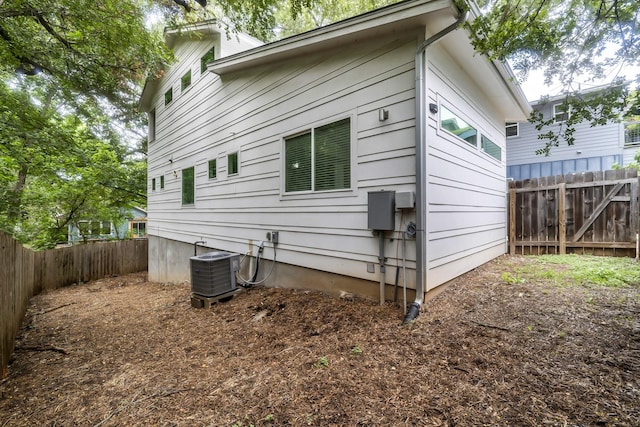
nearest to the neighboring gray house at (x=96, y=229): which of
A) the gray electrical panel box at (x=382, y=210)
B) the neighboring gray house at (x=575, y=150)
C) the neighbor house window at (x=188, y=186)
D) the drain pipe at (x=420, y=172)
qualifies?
the neighbor house window at (x=188, y=186)

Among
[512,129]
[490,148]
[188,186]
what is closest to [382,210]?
[490,148]

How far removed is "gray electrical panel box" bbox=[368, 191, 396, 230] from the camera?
3.75 meters

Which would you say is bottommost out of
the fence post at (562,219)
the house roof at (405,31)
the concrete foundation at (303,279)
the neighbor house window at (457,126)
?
the concrete foundation at (303,279)

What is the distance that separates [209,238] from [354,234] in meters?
5.11

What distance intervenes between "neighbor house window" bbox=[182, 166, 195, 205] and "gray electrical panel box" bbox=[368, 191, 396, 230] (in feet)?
21.9

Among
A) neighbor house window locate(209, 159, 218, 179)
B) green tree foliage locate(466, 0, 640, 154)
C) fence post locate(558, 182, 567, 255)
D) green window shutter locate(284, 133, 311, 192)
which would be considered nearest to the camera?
green tree foliage locate(466, 0, 640, 154)

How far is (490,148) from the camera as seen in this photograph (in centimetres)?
648

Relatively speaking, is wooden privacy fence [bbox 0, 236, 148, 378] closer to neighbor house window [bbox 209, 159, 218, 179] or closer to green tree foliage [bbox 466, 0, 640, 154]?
neighbor house window [bbox 209, 159, 218, 179]

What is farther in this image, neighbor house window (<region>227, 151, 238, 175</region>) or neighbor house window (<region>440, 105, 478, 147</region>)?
neighbor house window (<region>227, 151, 238, 175</region>)

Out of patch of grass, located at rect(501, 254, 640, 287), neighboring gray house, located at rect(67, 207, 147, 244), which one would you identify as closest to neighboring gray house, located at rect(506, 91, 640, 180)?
patch of grass, located at rect(501, 254, 640, 287)

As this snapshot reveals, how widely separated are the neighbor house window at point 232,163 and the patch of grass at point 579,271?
5943mm

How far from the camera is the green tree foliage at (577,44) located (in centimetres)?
380

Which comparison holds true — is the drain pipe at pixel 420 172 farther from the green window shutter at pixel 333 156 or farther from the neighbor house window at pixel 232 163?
the neighbor house window at pixel 232 163

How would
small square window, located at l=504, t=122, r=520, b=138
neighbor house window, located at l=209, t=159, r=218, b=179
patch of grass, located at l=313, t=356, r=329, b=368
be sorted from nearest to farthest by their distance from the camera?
patch of grass, located at l=313, t=356, r=329, b=368
neighbor house window, located at l=209, t=159, r=218, b=179
small square window, located at l=504, t=122, r=520, b=138
